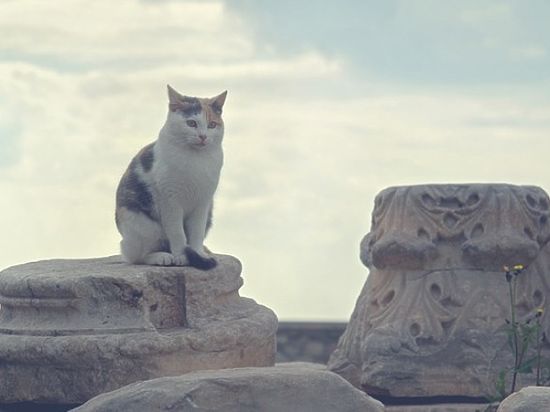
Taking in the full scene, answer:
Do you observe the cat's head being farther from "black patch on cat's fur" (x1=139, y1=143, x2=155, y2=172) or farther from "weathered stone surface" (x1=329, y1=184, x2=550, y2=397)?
"weathered stone surface" (x1=329, y1=184, x2=550, y2=397)

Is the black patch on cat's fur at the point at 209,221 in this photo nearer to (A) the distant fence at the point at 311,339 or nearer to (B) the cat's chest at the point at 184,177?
(B) the cat's chest at the point at 184,177

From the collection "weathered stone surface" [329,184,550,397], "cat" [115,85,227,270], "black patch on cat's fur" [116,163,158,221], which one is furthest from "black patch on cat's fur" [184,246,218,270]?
"weathered stone surface" [329,184,550,397]

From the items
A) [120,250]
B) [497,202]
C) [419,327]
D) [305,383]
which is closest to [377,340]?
[419,327]

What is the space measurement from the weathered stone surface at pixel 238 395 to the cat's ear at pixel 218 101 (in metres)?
2.02

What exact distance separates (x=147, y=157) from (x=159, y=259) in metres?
0.62

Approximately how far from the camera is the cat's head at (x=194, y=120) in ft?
26.6

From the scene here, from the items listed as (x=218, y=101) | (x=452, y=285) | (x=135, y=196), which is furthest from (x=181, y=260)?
(x=452, y=285)

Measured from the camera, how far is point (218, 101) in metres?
8.21

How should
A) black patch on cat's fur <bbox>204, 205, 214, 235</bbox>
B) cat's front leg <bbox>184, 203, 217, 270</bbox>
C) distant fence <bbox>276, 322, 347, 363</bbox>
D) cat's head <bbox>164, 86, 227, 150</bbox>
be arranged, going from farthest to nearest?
1. distant fence <bbox>276, 322, 347, 363</bbox>
2. black patch on cat's fur <bbox>204, 205, 214, 235</bbox>
3. cat's front leg <bbox>184, 203, 217, 270</bbox>
4. cat's head <bbox>164, 86, 227, 150</bbox>

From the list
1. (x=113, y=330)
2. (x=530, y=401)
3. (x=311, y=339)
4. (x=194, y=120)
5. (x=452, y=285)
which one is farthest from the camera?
(x=311, y=339)

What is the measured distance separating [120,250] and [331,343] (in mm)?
7163

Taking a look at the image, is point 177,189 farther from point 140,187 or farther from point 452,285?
point 452,285

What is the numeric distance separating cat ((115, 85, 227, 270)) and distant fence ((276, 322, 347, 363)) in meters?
7.10

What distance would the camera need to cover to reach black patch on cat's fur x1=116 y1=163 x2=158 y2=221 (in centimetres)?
830
